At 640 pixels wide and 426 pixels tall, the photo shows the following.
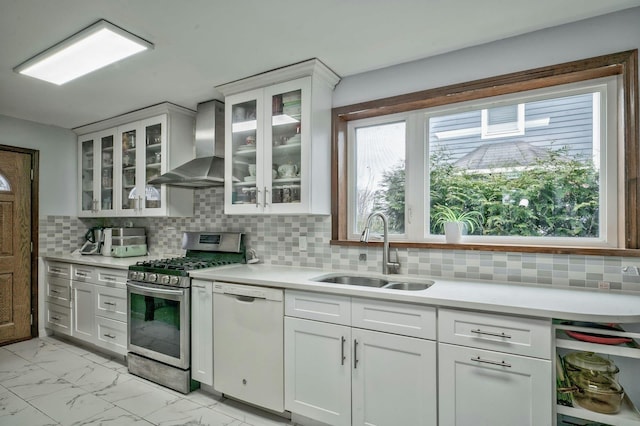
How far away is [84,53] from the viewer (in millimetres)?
2201

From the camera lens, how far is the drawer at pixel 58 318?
3543mm

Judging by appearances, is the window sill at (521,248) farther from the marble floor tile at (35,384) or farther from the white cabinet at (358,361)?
the marble floor tile at (35,384)

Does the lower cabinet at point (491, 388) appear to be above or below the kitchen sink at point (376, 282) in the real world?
below

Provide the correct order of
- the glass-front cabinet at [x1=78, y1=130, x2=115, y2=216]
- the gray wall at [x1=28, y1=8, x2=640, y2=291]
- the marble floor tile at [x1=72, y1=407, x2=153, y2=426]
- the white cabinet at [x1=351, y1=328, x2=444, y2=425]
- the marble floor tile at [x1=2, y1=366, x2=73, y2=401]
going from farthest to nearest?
the glass-front cabinet at [x1=78, y1=130, x2=115, y2=216] < the marble floor tile at [x1=2, y1=366, x2=73, y2=401] < the marble floor tile at [x1=72, y1=407, x2=153, y2=426] < the gray wall at [x1=28, y1=8, x2=640, y2=291] < the white cabinet at [x1=351, y1=328, x2=444, y2=425]

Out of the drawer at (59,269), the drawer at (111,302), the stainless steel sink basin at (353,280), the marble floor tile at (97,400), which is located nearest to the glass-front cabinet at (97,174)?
the drawer at (59,269)

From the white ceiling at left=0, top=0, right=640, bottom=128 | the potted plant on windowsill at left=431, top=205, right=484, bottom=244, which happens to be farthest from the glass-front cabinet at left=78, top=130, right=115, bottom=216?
the potted plant on windowsill at left=431, top=205, right=484, bottom=244

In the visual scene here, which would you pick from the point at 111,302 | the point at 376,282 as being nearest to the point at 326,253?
the point at 376,282

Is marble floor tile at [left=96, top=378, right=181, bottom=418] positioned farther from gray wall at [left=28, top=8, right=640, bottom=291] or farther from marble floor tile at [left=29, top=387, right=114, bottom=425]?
gray wall at [left=28, top=8, right=640, bottom=291]

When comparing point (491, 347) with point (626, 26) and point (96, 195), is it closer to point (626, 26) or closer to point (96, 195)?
point (626, 26)

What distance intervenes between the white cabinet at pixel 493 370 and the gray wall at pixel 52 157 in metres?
4.35

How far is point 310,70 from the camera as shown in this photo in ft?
7.84

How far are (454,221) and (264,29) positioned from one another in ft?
5.55

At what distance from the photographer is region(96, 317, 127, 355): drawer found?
3021mm

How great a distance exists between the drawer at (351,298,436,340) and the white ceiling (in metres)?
1.54
